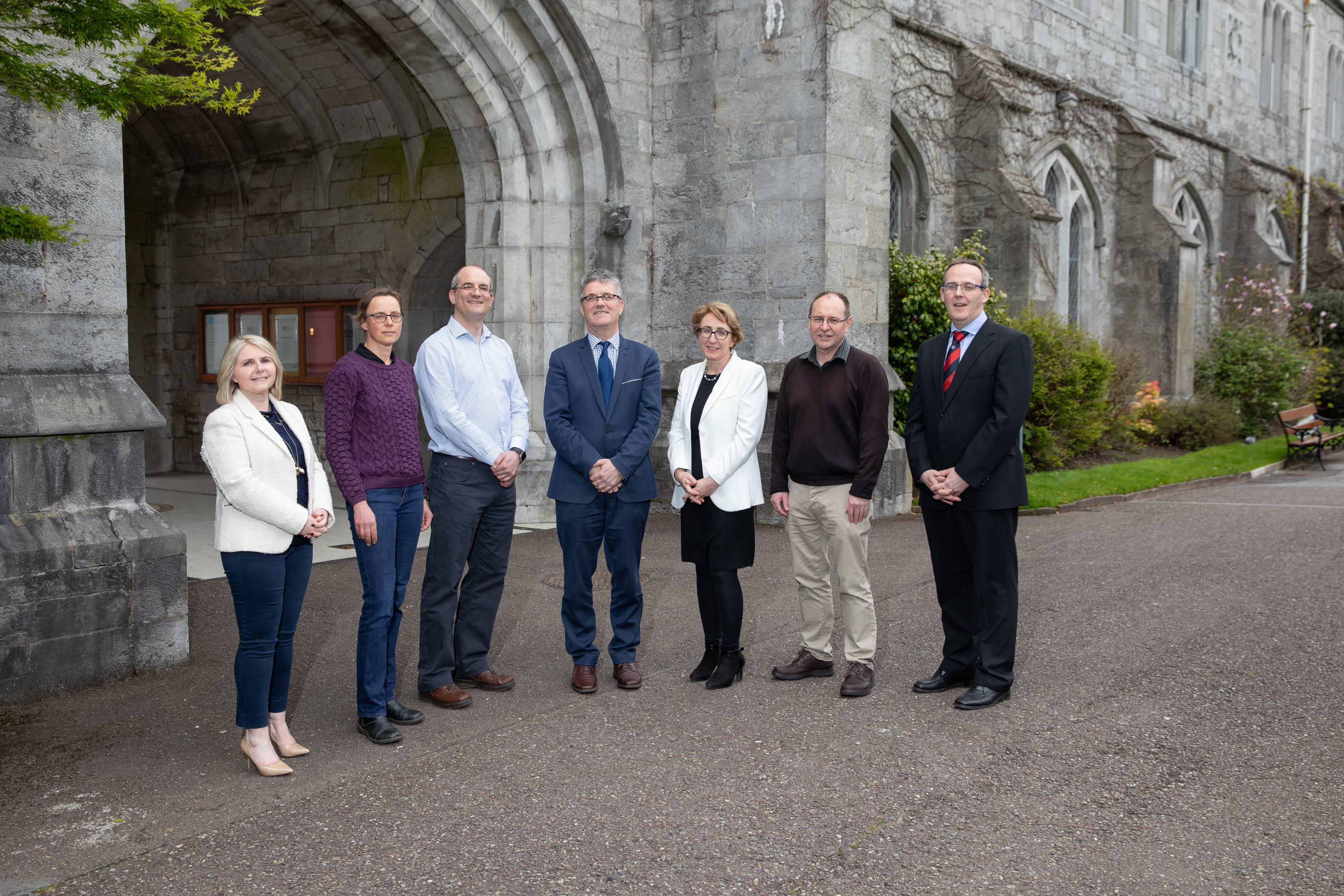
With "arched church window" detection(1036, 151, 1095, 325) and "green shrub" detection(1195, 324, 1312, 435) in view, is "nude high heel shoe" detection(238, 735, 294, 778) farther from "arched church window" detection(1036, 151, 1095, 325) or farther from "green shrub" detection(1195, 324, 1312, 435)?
"green shrub" detection(1195, 324, 1312, 435)

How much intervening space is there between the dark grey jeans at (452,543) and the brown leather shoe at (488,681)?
14cm

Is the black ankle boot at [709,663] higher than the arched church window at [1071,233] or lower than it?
lower

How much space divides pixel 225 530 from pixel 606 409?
1.81m

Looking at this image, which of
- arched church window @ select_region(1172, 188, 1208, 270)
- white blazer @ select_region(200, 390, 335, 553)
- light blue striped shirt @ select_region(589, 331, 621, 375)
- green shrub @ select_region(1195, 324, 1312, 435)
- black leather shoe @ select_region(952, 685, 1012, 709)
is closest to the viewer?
white blazer @ select_region(200, 390, 335, 553)

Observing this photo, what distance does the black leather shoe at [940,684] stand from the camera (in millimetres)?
4992

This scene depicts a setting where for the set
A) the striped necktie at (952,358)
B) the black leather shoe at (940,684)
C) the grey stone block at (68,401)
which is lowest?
the black leather shoe at (940,684)

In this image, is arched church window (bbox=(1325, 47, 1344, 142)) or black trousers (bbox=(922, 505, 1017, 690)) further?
arched church window (bbox=(1325, 47, 1344, 142))

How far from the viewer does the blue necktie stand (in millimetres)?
5113

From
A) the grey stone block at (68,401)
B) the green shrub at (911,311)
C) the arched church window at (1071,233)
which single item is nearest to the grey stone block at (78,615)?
the grey stone block at (68,401)

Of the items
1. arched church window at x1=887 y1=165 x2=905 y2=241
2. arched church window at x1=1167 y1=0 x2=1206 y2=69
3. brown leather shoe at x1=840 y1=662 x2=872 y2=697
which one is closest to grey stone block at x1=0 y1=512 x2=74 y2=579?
brown leather shoe at x1=840 y1=662 x2=872 y2=697

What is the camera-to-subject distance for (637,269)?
10.5 m

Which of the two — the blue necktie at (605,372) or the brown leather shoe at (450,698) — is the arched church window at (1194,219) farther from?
the brown leather shoe at (450,698)

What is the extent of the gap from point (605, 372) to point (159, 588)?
241 cm

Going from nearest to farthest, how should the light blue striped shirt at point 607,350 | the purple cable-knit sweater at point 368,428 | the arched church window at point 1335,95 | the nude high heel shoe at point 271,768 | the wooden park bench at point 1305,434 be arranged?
1. the nude high heel shoe at point 271,768
2. the purple cable-knit sweater at point 368,428
3. the light blue striped shirt at point 607,350
4. the wooden park bench at point 1305,434
5. the arched church window at point 1335,95
